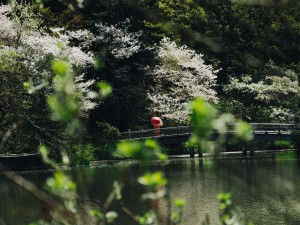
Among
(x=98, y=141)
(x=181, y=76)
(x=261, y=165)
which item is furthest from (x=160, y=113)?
(x=261, y=165)

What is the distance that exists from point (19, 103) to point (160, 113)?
1485 centimetres

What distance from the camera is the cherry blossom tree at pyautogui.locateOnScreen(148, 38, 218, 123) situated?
A: 146 feet

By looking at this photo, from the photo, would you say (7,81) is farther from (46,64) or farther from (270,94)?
(270,94)

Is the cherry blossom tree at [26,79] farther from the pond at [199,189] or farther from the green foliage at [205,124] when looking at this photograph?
the green foliage at [205,124]

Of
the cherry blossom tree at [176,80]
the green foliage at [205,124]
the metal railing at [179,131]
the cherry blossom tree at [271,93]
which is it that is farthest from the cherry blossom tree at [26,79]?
the green foliage at [205,124]

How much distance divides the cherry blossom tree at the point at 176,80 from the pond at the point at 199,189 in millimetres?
5141

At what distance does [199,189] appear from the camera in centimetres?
2666

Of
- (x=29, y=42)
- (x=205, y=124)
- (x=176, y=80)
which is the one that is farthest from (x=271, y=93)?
(x=205, y=124)

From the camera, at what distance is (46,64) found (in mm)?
34125

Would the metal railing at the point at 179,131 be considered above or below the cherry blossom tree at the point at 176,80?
below

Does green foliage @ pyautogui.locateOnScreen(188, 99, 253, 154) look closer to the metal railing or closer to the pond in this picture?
the pond

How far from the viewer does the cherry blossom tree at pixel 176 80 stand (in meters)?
44.5

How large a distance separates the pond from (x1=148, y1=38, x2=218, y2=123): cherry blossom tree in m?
5.14

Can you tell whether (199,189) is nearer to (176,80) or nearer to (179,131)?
(179,131)
